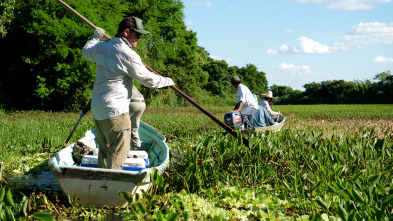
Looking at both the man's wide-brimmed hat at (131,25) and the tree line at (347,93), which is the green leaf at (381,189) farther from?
the tree line at (347,93)

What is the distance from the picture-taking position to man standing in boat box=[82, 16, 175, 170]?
5.20 m

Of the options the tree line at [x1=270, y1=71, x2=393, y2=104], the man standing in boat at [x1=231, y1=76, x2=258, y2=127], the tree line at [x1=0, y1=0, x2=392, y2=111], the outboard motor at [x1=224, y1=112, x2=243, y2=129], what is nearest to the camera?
the outboard motor at [x1=224, y1=112, x2=243, y2=129]

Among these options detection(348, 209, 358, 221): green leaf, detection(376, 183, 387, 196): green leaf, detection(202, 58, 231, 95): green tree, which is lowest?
detection(348, 209, 358, 221): green leaf

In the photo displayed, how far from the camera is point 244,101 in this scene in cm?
993

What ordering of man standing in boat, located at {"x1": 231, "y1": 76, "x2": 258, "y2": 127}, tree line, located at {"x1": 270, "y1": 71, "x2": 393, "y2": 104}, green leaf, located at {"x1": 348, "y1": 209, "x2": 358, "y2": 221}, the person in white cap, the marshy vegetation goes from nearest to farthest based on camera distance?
green leaf, located at {"x1": 348, "y1": 209, "x2": 358, "y2": 221} → the marshy vegetation → man standing in boat, located at {"x1": 231, "y1": 76, "x2": 258, "y2": 127} → the person in white cap → tree line, located at {"x1": 270, "y1": 71, "x2": 393, "y2": 104}

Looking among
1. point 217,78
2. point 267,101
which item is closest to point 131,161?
point 267,101

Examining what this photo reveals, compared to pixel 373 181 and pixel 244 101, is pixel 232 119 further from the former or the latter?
pixel 373 181

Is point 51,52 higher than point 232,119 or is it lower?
higher

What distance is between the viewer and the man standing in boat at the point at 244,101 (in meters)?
9.81

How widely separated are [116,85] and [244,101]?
514cm

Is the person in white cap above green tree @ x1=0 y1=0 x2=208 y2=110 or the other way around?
the other way around

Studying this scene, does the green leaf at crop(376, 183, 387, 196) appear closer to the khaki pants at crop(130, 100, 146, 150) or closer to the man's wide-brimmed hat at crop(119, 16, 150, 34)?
the man's wide-brimmed hat at crop(119, 16, 150, 34)

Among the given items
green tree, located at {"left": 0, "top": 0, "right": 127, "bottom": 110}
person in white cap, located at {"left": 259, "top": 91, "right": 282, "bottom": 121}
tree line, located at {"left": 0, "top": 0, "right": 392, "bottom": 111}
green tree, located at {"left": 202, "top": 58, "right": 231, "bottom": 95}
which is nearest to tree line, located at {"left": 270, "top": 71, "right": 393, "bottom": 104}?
green tree, located at {"left": 202, "top": 58, "right": 231, "bottom": 95}

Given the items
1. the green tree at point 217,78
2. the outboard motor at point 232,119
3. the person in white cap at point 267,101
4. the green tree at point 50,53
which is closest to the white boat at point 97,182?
the outboard motor at point 232,119
